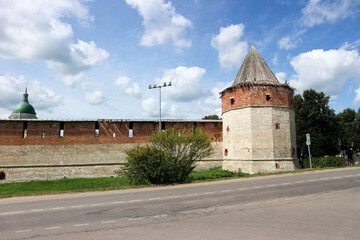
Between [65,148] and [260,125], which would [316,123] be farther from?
[65,148]

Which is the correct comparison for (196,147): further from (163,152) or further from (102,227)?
(102,227)

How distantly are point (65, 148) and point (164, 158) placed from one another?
1215cm

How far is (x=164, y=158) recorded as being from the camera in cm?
1449

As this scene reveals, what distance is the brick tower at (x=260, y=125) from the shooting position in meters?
18.9

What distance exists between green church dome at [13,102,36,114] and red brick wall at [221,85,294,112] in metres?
51.7

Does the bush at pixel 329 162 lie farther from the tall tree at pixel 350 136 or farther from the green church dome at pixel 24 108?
the green church dome at pixel 24 108

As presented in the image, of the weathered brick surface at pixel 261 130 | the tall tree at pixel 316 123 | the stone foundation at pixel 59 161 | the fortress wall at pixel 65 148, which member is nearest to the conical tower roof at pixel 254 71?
the weathered brick surface at pixel 261 130

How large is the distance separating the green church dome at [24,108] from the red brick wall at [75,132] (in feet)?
121

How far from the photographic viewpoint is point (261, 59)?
869 inches

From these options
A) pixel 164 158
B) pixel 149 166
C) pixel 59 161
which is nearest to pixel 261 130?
pixel 164 158

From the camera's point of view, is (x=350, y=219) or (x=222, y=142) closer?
(x=350, y=219)

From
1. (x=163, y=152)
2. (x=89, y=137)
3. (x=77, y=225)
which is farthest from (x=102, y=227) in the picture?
(x=89, y=137)

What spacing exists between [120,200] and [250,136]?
1321 cm

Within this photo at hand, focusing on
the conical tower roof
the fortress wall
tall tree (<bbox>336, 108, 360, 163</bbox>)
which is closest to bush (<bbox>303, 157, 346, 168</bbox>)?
the conical tower roof
